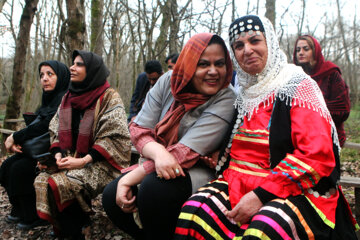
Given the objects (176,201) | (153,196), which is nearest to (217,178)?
(176,201)

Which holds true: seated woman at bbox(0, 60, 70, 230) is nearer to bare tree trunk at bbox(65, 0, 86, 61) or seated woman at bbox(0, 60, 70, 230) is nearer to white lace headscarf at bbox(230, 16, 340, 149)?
bare tree trunk at bbox(65, 0, 86, 61)

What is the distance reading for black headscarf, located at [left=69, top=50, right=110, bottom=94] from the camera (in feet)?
8.79

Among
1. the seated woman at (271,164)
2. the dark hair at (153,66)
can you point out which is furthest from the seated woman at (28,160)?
the seated woman at (271,164)

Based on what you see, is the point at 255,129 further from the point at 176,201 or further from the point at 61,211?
the point at 61,211

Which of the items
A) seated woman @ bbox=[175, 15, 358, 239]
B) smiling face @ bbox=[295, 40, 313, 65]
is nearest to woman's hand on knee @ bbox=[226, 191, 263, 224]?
seated woman @ bbox=[175, 15, 358, 239]

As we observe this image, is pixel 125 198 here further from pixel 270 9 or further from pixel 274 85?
pixel 270 9

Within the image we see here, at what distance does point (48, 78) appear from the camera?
9.88 feet

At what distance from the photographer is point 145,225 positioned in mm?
1640

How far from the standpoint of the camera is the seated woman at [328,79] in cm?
308

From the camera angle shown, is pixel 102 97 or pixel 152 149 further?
pixel 102 97

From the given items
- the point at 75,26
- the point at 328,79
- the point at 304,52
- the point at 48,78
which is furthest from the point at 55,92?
the point at 328,79

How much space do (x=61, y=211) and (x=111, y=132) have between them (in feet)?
2.49

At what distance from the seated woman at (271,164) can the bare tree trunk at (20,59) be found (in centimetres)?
520

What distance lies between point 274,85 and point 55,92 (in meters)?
2.42
